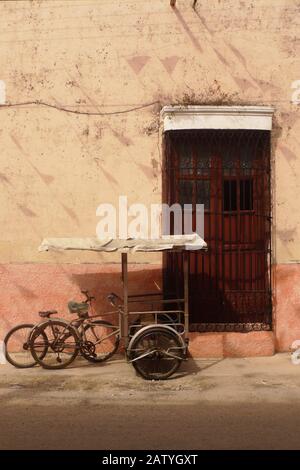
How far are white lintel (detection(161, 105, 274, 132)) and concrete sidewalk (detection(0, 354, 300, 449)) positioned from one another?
3851mm

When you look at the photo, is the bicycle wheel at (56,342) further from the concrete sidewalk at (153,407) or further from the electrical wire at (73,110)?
the electrical wire at (73,110)

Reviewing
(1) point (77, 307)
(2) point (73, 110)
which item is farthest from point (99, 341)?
(2) point (73, 110)

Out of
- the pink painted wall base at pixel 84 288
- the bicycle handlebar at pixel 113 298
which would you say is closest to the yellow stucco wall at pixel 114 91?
the pink painted wall base at pixel 84 288

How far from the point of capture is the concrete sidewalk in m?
4.87

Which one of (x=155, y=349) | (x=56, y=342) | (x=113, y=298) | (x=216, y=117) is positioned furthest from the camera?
(x=216, y=117)

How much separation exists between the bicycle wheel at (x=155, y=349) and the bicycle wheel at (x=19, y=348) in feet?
5.22

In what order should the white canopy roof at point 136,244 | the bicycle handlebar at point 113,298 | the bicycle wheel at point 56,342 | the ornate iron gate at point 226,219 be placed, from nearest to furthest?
the white canopy roof at point 136,244 < the bicycle wheel at point 56,342 < the bicycle handlebar at point 113,298 < the ornate iron gate at point 226,219

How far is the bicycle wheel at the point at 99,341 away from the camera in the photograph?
790cm

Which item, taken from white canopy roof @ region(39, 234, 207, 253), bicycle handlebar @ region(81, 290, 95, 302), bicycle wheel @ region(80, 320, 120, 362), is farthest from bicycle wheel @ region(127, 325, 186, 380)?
bicycle handlebar @ region(81, 290, 95, 302)

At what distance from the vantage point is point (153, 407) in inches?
231

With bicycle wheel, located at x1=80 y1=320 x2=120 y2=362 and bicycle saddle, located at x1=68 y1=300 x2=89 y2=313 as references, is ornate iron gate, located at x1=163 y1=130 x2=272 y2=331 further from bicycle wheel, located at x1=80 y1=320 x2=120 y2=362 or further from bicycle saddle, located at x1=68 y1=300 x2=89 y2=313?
bicycle saddle, located at x1=68 y1=300 x2=89 y2=313

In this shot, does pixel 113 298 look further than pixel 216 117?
No

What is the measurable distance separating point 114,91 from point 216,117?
1.82 metres

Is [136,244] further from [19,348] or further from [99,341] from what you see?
[19,348]
